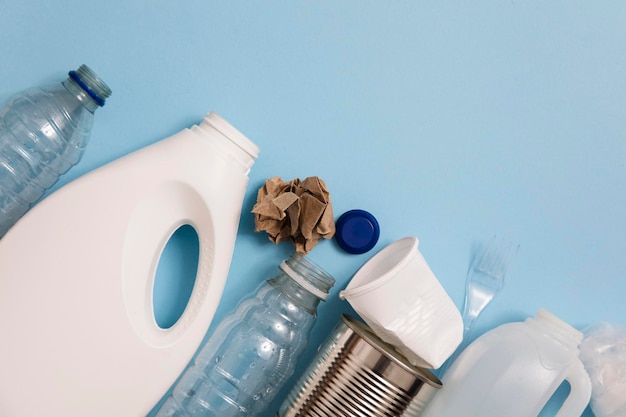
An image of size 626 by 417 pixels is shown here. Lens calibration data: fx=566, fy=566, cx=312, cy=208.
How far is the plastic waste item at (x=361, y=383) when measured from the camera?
0.73m

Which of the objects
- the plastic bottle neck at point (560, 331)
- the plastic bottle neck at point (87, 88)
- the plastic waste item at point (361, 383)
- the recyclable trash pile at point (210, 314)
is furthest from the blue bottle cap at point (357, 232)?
the plastic bottle neck at point (87, 88)

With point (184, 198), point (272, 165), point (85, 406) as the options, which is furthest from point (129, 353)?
point (272, 165)

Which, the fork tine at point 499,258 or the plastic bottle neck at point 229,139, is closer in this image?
the plastic bottle neck at point 229,139

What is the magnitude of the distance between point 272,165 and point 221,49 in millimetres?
189

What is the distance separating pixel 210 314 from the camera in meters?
0.81

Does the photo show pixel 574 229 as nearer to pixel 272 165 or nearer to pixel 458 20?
pixel 458 20

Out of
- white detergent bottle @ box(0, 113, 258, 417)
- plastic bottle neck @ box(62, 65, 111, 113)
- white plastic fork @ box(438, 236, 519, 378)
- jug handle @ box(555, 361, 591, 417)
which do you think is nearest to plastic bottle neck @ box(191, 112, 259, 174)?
white detergent bottle @ box(0, 113, 258, 417)

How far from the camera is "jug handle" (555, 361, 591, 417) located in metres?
0.80

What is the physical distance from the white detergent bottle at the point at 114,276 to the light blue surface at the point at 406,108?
8 centimetres

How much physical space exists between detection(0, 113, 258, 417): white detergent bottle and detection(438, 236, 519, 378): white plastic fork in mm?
383

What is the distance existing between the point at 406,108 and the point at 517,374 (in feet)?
1.38

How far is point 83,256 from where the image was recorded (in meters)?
0.74

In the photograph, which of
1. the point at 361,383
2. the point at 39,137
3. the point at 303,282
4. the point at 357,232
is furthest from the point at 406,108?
the point at 39,137

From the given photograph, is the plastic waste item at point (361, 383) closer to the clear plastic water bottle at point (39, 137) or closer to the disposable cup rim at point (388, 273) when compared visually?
the disposable cup rim at point (388, 273)
